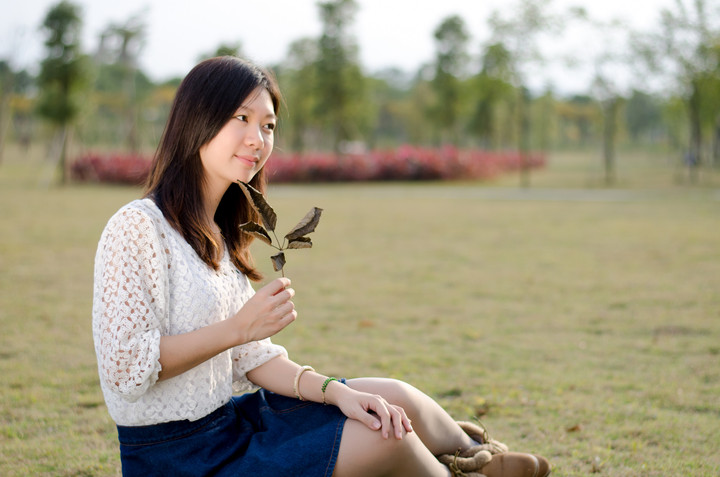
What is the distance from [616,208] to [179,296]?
40.2 ft

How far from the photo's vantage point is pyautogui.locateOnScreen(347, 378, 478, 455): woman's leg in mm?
2023

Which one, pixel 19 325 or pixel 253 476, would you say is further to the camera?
pixel 19 325

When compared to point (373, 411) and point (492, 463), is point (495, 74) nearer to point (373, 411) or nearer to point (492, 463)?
point (492, 463)

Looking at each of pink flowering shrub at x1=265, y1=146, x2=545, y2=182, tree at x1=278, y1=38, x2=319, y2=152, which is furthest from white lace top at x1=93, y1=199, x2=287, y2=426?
tree at x1=278, y1=38, x2=319, y2=152

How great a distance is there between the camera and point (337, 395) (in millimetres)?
1932

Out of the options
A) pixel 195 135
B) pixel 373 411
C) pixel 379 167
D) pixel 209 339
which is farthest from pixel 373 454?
pixel 379 167

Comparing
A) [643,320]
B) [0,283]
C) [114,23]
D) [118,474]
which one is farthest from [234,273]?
[114,23]

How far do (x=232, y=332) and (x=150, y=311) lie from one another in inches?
8.2

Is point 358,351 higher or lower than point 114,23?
lower

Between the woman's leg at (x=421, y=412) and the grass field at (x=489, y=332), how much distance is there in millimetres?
646

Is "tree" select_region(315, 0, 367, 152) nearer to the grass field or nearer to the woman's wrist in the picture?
the grass field

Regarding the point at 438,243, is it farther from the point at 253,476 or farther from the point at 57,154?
the point at 57,154

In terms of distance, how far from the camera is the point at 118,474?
251 centimetres

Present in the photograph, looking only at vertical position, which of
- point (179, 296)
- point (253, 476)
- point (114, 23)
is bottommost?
point (253, 476)
